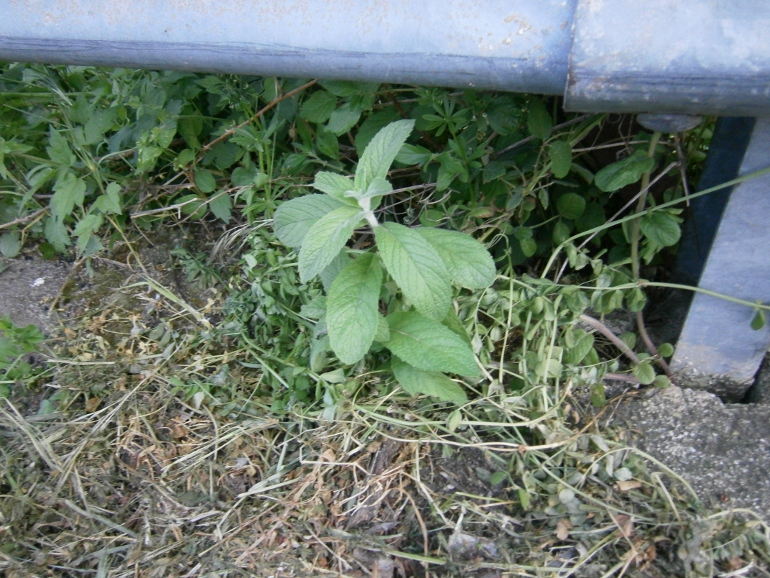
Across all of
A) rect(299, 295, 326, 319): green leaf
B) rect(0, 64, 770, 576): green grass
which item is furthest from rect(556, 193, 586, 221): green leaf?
rect(299, 295, 326, 319): green leaf

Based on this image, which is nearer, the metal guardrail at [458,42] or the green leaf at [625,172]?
the metal guardrail at [458,42]

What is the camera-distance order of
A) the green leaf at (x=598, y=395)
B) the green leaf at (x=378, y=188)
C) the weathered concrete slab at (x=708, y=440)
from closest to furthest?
1. the green leaf at (x=378, y=188)
2. the weathered concrete slab at (x=708, y=440)
3. the green leaf at (x=598, y=395)

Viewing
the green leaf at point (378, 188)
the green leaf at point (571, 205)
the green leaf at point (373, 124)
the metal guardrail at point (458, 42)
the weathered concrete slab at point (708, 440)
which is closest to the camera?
the metal guardrail at point (458, 42)

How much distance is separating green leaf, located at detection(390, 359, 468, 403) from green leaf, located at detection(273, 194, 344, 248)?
425 millimetres

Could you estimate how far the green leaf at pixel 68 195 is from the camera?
201 cm

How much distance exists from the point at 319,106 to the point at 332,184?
0.56m

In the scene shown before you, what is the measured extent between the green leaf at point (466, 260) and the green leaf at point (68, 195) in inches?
52.1

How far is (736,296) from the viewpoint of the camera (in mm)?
1485

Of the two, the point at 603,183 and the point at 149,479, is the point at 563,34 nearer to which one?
the point at 603,183

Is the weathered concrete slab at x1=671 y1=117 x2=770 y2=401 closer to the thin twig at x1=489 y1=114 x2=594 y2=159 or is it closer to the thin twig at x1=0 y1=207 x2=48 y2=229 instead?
the thin twig at x1=489 y1=114 x2=594 y2=159

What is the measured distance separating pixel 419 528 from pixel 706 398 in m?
0.86

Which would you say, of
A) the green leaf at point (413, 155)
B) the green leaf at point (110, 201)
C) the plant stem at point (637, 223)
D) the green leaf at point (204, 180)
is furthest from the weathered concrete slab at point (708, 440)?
the green leaf at point (110, 201)

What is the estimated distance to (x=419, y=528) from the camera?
149cm

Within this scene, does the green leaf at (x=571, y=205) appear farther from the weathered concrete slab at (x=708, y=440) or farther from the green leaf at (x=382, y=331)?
the green leaf at (x=382, y=331)
